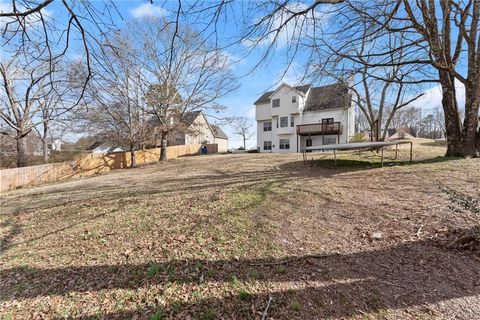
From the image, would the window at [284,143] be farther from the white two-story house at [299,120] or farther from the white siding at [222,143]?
the white siding at [222,143]

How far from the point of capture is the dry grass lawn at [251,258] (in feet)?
7.46

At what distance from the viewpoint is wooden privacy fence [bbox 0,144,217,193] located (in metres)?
11.5

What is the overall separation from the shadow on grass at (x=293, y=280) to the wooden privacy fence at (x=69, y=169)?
464 inches

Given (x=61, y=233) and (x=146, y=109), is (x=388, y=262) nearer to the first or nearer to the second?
(x=61, y=233)

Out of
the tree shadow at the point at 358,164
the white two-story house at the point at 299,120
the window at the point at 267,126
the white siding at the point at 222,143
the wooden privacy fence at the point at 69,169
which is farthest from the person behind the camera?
the white siding at the point at 222,143

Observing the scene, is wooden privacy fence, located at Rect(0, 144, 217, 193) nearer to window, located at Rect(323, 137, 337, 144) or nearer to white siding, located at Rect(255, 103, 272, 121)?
white siding, located at Rect(255, 103, 272, 121)

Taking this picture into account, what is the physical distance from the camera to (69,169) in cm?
1496

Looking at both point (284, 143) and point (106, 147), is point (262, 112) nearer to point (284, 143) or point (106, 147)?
point (284, 143)

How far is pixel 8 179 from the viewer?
11289mm

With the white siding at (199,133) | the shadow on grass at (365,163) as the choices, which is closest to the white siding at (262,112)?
the white siding at (199,133)

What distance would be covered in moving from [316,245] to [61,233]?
4.62 meters

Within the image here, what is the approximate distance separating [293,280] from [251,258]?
654mm

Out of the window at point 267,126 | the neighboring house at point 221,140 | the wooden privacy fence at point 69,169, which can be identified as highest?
the window at point 267,126

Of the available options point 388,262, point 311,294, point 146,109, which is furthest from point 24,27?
point 146,109
